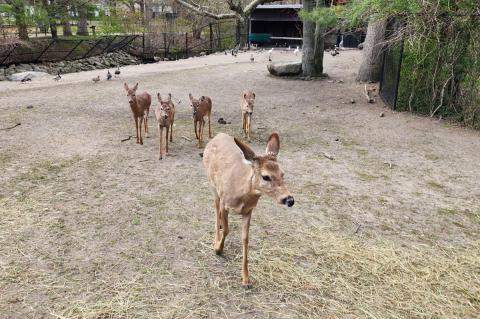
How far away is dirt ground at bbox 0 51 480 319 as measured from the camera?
3602mm

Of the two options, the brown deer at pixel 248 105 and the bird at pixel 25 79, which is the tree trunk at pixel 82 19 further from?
the brown deer at pixel 248 105

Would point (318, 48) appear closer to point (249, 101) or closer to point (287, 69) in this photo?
point (287, 69)

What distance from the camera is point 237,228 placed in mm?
4891

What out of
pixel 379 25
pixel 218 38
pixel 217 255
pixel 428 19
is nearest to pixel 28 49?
pixel 218 38

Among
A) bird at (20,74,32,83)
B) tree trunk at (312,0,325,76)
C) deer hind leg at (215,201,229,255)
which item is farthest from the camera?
bird at (20,74,32,83)

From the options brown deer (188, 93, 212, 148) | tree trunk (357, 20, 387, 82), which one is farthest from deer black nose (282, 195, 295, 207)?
tree trunk (357, 20, 387, 82)

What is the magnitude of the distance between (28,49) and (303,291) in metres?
27.0

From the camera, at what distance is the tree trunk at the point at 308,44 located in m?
15.1

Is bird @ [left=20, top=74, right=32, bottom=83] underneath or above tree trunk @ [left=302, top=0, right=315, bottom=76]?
underneath

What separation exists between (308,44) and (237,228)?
1263cm

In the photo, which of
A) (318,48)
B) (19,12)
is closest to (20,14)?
(19,12)

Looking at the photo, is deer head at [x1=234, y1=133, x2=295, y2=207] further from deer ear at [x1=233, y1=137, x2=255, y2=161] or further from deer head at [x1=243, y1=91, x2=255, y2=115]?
deer head at [x1=243, y1=91, x2=255, y2=115]

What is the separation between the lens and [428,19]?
950 centimetres

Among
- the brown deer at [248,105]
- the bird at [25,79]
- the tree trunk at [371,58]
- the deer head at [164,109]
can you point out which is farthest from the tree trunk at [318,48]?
the bird at [25,79]
